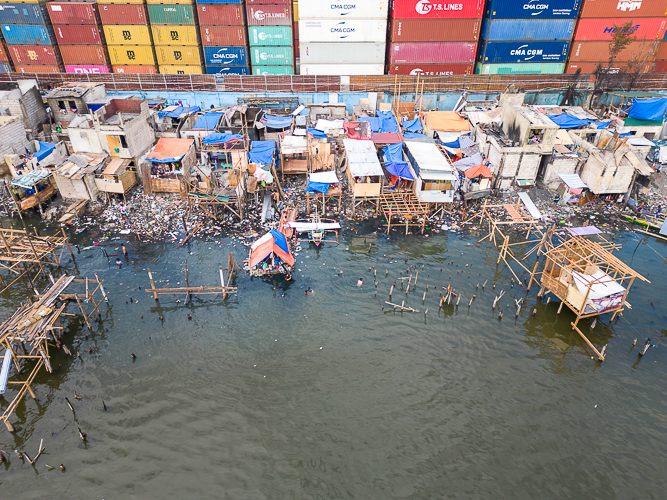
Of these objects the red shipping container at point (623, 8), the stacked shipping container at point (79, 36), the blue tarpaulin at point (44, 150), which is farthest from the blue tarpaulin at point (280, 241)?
the red shipping container at point (623, 8)

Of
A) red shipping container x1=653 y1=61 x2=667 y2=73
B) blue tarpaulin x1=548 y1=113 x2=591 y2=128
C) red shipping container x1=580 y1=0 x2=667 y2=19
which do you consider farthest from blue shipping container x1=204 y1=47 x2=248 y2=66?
red shipping container x1=653 y1=61 x2=667 y2=73

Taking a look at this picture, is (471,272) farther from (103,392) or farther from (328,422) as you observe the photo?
(103,392)

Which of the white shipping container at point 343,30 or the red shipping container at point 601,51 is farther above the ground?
the white shipping container at point 343,30

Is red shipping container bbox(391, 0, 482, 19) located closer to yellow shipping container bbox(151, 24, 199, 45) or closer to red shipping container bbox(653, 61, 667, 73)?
red shipping container bbox(653, 61, 667, 73)

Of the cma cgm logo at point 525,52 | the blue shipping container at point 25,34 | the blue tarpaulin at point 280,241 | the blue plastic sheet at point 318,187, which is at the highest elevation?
the blue shipping container at point 25,34

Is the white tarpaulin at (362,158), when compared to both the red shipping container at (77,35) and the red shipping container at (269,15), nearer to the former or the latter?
the red shipping container at (269,15)

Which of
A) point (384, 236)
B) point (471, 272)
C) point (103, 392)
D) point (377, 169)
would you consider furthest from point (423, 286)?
point (103, 392)
